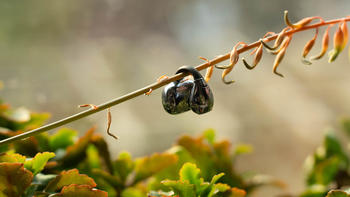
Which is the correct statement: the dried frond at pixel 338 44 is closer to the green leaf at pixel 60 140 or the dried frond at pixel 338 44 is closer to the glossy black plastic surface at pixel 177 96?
the glossy black plastic surface at pixel 177 96

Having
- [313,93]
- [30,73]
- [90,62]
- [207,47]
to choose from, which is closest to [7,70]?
[30,73]

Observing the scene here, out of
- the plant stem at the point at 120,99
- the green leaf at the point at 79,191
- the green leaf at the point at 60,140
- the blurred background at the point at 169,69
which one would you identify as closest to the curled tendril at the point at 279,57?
the plant stem at the point at 120,99

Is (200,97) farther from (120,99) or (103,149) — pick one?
(103,149)

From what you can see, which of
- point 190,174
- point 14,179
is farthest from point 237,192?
point 14,179

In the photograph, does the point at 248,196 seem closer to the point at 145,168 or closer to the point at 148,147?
the point at 145,168

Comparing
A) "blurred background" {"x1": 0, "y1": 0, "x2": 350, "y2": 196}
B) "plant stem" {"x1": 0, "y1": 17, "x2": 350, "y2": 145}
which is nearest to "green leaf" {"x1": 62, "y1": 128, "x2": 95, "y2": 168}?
"plant stem" {"x1": 0, "y1": 17, "x2": 350, "y2": 145}
